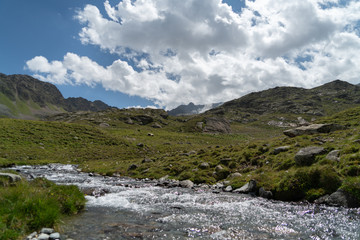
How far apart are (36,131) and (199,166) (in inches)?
1927

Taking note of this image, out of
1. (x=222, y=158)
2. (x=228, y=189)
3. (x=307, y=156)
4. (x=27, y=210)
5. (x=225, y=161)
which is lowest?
(x=228, y=189)

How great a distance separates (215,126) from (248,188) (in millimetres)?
107614

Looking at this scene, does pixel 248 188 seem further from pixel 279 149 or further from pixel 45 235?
pixel 45 235

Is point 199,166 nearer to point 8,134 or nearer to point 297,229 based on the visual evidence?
point 297,229

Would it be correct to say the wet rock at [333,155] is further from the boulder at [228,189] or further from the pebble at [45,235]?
the pebble at [45,235]

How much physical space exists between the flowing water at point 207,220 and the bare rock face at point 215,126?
103128 mm

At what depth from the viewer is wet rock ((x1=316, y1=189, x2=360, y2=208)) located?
1193 centimetres

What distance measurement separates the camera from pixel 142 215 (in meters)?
10.9

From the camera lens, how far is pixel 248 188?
16828 millimetres

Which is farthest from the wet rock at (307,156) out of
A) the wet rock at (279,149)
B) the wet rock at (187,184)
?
the wet rock at (187,184)

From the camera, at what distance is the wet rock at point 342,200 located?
11.9m

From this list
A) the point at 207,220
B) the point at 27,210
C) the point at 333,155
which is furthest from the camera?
the point at 333,155

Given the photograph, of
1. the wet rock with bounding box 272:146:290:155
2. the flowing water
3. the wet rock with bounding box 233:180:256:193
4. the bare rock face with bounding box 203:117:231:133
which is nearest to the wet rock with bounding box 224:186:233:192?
the wet rock with bounding box 233:180:256:193

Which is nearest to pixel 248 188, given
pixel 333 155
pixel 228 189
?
pixel 228 189
